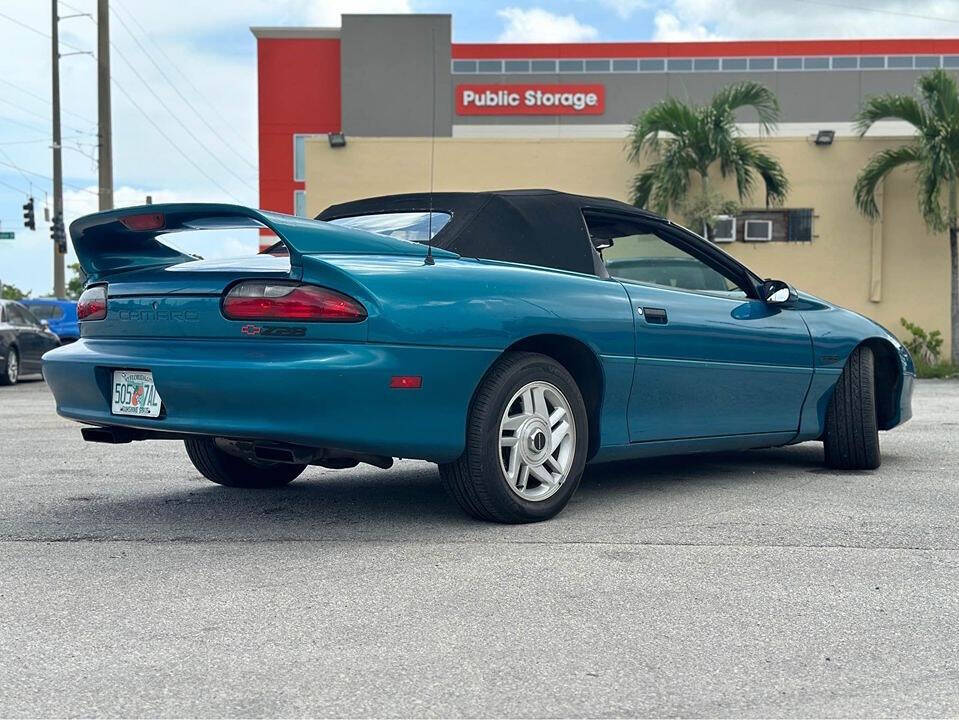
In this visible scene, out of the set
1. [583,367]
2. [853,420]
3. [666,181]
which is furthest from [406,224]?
[666,181]

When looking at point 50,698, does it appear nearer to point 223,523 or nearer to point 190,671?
point 190,671

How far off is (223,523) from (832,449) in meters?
3.30

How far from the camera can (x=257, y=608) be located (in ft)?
11.8

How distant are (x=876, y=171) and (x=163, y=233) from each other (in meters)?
17.7

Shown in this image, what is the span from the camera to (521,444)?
4.75m

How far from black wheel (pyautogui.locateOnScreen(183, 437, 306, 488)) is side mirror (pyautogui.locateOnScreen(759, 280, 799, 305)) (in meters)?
2.41

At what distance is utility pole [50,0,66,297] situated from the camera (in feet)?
108

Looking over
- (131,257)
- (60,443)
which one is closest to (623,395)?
(131,257)

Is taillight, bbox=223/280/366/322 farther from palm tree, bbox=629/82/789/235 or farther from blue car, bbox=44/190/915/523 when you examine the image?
palm tree, bbox=629/82/789/235

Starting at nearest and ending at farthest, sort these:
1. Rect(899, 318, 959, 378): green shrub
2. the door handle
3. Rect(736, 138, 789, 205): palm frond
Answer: the door handle → Rect(899, 318, 959, 378): green shrub → Rect(736, 138, 789, 205): palm frond

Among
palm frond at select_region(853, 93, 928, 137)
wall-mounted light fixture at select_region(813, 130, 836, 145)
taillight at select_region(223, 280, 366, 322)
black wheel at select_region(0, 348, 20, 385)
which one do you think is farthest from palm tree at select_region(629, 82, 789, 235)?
taillight at select_region(223, 280, 366, 322)

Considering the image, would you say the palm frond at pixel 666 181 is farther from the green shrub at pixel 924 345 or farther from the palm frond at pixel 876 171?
the green shrub at pixel 924 345

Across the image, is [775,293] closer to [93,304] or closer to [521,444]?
[521,444]

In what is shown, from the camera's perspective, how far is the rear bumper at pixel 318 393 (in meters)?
4.26
